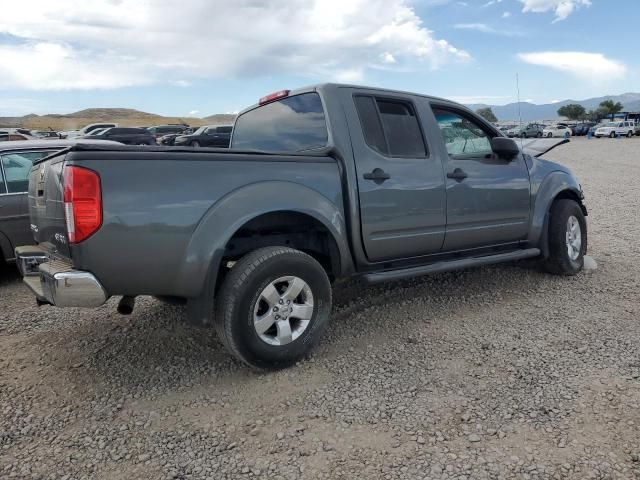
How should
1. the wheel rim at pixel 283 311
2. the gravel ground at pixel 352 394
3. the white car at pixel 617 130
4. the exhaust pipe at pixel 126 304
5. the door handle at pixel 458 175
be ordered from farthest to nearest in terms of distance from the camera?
the white car at pixel 617 130 < the door handle at pixel 458 175 < the exhaust pipe at pixel 126 304 < the wheel rim at pixel 283 311 < the gravel ground at pixel 352 394

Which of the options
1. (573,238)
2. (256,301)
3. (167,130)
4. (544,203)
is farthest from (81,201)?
(167,130)

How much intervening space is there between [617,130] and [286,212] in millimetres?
54289

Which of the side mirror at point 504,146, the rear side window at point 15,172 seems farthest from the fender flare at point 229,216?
the rear side window at point 15,172

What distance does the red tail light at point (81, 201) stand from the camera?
2.81m

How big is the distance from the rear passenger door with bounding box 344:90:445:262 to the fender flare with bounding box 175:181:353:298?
1.52 feet

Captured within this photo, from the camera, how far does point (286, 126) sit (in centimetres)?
434

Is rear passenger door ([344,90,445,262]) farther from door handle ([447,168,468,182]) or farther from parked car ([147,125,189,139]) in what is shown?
parked car ([147,125,189,139])

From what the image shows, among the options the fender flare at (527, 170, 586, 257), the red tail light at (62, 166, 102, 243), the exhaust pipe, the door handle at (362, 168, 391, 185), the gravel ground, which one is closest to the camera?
the gravel ground

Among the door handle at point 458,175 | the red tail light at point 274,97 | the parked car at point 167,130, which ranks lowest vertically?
the door handle at point 458,175

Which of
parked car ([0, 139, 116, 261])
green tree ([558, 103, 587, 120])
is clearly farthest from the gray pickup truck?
green tree ([558, 103, 587, 120])

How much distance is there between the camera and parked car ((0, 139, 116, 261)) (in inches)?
209

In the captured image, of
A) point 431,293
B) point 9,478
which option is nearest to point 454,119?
point 431,293

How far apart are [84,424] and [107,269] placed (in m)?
0.86

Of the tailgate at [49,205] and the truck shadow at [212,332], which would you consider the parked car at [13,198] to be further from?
the tailgate at [49,205]
